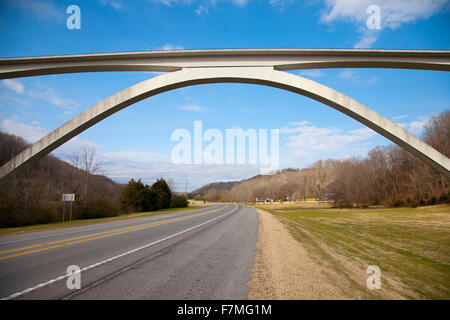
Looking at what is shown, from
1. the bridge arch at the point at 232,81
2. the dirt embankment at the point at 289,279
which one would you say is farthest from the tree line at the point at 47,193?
the dirt embankment at the point at 289,279

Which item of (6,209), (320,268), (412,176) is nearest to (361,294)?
(320,268)

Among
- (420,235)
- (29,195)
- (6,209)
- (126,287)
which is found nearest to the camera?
(126,287)

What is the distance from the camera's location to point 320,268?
16.1 ft

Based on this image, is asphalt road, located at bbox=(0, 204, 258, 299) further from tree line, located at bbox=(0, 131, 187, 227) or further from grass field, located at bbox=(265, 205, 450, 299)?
tree line, located at bbox=(0, 131, 187, 227)

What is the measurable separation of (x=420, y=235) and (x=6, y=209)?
30.6 meters

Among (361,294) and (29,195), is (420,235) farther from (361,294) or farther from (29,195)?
(29,195)

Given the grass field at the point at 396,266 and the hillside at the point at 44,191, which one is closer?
the grass field at the point at 396,266

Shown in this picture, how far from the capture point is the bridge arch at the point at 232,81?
8.17 meters

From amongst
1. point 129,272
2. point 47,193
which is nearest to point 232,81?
point 129,272

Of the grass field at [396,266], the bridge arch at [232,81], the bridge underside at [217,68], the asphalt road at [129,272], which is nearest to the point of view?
the asphalt road at [129,272]

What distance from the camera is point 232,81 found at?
30.5 feet

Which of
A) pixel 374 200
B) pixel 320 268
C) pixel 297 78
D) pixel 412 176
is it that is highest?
pixel 297 78

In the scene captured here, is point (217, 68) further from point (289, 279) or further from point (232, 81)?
point (289, 279)

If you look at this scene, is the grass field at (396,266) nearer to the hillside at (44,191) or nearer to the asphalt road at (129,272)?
the asphalt road at (129,272)
